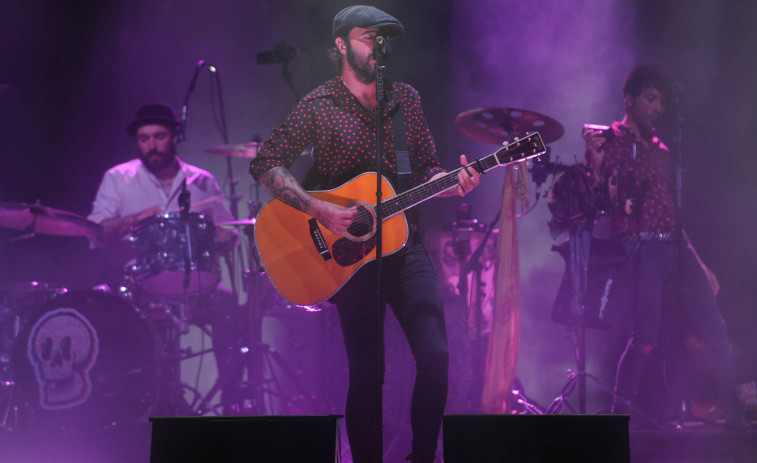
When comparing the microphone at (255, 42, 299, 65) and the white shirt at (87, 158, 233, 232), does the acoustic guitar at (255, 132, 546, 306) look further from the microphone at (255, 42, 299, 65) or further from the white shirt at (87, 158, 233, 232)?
the white shirt at (87, 158, 233, 232)

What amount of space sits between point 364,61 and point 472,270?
9.31ft

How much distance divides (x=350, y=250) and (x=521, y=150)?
98 cm

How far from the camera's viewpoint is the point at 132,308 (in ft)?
17.5

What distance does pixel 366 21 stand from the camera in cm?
354

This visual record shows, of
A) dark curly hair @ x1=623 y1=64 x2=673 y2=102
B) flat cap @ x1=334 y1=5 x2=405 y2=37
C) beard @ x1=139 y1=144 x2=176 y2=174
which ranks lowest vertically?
flat cap @ x1=334 y1=5 x2=405 y2=37

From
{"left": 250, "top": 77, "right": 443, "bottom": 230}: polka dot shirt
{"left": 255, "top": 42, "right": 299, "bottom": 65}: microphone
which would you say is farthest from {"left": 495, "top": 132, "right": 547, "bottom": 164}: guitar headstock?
{"left": 255, "top": 42, "right": 299, "bottom": 65}: microphone

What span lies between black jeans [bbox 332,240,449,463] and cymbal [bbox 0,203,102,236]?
2.75 meters

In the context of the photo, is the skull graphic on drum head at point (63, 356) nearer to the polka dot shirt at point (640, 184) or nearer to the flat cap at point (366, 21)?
the flat cap at point (366, 21)

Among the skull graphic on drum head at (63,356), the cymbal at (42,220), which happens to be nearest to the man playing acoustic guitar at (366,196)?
the cymbal at (42,220)

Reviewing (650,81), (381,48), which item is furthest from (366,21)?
A: (650,81)

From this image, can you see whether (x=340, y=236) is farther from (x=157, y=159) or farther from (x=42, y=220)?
(x=157, y=159)

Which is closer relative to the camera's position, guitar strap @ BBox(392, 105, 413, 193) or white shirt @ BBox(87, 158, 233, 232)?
guitar strap @ BBox(392, 105, 413, 193)

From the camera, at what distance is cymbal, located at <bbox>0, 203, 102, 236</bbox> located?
5070 millimetres

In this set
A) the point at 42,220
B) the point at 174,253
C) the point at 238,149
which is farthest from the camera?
the point at 238,149
